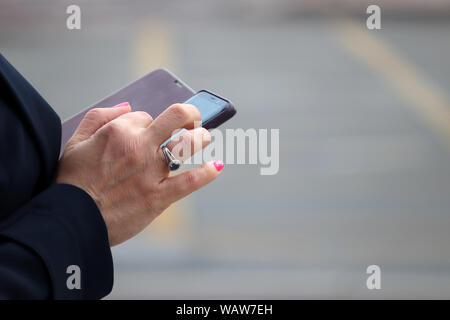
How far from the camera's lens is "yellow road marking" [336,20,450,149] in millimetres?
3652

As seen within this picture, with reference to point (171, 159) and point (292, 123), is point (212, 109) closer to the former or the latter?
point (171, 159)

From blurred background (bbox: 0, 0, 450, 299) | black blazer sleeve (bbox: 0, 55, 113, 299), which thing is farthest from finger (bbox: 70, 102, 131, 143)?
blurred background (bbox: 0, 0, 450, 299)

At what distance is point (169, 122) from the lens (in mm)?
866

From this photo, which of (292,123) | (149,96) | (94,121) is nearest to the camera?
(94,121)

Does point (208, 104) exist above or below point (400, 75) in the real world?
below

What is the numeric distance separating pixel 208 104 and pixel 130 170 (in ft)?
0.96

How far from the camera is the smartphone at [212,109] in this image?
110cm

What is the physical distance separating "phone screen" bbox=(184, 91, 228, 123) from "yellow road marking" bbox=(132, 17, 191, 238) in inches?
61.1

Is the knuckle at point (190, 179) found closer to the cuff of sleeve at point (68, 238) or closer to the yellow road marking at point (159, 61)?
the cuff of sleeve at point (68, 238)

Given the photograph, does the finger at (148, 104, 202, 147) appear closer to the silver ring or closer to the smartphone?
the silver ring

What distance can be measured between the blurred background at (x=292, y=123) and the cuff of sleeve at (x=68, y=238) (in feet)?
5.05

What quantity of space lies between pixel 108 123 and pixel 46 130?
0.13m

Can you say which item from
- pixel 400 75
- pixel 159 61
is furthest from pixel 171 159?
pixel 400 75
